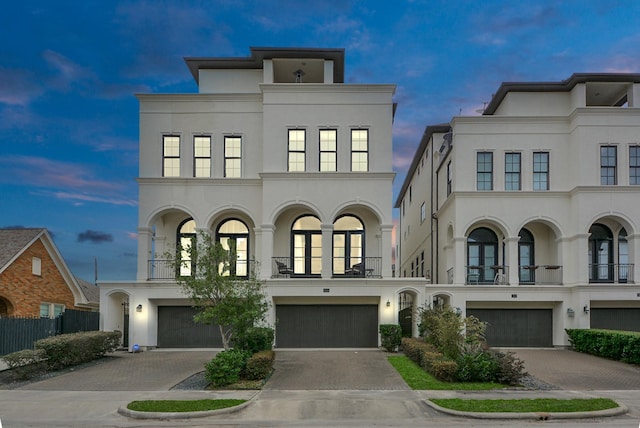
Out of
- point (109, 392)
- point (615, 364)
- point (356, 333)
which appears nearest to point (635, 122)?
point (615, 364)

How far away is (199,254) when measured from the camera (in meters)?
18.6

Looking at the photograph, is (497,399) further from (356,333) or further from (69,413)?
(356,333)

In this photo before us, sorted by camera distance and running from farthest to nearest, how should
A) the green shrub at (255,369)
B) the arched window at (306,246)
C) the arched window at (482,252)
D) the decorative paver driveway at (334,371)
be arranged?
the arched window at (482,252), the arched window at (306,246), the green shrub at (255,369), the decorative paver driveway at (334,371)

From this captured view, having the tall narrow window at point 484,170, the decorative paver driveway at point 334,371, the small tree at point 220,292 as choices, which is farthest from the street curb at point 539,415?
the tall narrow window at point 484,170

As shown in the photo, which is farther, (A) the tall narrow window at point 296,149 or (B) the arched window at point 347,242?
(B) the arched window at point 347,242

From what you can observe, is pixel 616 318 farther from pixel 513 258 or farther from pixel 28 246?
pixel 28 246

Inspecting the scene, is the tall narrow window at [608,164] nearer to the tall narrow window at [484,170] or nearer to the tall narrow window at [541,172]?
the tall narrow window at [541,172]

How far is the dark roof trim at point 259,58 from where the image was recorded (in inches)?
1089

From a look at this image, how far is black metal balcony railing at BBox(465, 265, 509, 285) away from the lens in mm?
28547

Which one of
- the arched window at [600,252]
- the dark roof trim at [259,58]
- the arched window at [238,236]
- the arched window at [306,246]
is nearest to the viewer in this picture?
the dark roof trim at [259,58]

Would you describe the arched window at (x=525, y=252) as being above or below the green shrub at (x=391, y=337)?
above

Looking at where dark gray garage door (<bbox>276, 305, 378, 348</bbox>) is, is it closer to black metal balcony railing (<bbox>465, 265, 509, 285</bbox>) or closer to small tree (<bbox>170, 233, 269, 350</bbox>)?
black metal balcony railing (<bbox>465, 265, 509, 285</bbox>)

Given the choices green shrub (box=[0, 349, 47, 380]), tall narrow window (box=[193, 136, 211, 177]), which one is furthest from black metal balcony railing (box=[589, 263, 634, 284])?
green shrub (box=[0, 349, 47, 380])

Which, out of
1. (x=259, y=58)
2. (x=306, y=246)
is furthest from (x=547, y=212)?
(x=259, y=58)
